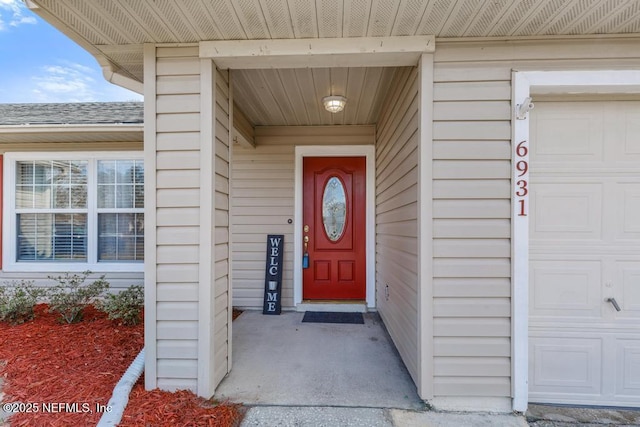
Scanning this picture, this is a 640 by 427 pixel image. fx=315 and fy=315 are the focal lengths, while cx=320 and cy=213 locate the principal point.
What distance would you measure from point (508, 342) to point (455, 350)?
1.07 feet

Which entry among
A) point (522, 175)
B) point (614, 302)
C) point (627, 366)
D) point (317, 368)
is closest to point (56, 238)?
point (317, 368)

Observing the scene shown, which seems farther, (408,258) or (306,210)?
(306,210)

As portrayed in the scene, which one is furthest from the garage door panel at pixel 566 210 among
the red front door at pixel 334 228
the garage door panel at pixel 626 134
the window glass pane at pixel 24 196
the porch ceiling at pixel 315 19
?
the window glass pane at pixel 24 196

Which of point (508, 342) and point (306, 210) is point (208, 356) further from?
point (306, 210)

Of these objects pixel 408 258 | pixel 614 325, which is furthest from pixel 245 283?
pixel 614 325

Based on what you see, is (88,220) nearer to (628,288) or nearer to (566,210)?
(566,210)

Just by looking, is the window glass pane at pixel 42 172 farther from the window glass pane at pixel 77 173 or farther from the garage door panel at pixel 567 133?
the garage door panel at pixel 567 133

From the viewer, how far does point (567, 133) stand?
2.04 m

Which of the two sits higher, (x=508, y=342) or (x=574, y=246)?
(x=574, y=246)

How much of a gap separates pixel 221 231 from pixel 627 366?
2804 mm

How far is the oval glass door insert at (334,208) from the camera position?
4.02 meters

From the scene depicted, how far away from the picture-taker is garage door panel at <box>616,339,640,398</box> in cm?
201

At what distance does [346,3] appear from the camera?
1.66 m

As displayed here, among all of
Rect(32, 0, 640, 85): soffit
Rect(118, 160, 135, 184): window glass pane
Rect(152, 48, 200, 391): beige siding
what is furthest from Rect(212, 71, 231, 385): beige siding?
Rect(118, 160, 135, 184): window glass pane
